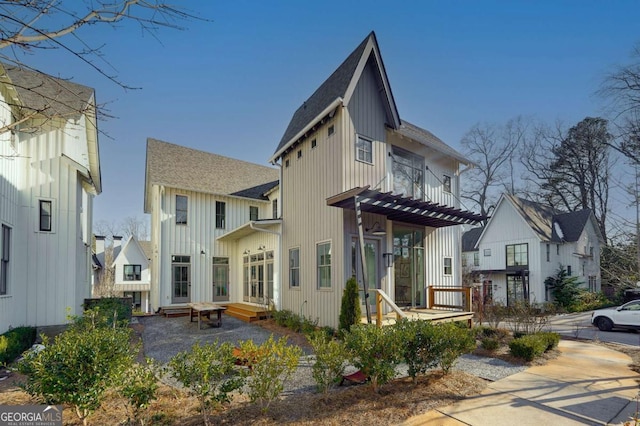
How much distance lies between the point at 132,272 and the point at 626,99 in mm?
32808

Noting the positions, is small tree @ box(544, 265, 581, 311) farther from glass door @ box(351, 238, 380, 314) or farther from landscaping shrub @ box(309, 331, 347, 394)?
landscaping shrub @ box(309, 331, 347, 394)

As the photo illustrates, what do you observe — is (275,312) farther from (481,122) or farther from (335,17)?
(481,122)

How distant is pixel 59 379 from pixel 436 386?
4934mm

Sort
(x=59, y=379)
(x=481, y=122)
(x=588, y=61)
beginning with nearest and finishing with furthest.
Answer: (x=59, y=379), (x=588, y=61), (x=481, y=122)

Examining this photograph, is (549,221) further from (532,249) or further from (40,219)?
(40,219)

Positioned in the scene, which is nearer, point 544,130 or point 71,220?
point 71,220

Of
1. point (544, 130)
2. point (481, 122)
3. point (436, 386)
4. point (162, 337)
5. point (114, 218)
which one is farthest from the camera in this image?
point (114, 218)

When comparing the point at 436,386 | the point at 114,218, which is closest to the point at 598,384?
the point at 436,386

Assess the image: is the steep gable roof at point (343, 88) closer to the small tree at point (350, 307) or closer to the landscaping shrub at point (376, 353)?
the small tree at point (350, 307)

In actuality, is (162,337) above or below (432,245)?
below

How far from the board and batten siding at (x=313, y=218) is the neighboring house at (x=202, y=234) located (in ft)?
6.34

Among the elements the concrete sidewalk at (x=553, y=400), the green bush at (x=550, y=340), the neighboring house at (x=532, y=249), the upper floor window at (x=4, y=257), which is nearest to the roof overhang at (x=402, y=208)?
the green bush at (x=550, y=340)

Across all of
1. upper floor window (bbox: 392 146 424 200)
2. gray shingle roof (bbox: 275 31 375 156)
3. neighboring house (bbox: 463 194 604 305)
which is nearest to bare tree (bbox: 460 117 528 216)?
neighboring house (bbox: 463 194 604 305)

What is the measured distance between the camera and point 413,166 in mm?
11789
